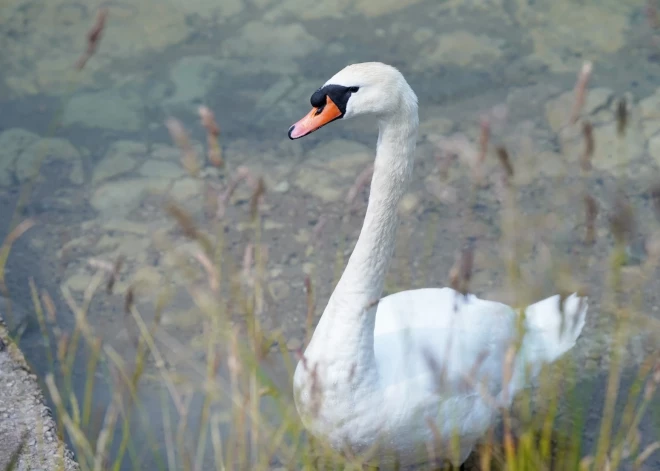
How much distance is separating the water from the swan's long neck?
1015 millimetres

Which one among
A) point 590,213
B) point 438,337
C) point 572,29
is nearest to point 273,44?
point 572,29

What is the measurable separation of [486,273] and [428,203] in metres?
0.55

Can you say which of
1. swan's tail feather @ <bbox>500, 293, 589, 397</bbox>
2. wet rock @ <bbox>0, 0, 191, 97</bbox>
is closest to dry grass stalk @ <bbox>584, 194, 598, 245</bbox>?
swan's tail feather @ <bbox>500, 293, 589, 397</bbox>

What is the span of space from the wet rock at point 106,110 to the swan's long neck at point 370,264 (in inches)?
99.4

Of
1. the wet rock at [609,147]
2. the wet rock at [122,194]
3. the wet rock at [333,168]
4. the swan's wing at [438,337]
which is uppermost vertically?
the swan's wing at [438,337]

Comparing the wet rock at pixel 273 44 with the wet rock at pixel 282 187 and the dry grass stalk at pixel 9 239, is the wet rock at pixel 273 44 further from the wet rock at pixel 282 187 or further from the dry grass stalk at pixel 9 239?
the dry grass stalk at pixel 9 239

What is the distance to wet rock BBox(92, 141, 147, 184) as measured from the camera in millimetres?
4582

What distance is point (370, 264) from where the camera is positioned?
2.67 metres

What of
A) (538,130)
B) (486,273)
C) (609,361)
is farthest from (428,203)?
(609,361)

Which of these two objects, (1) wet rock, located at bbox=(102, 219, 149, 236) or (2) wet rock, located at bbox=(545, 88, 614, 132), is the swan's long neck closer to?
(1) wet rock, located at bbox=(102, 219, 149, 236)

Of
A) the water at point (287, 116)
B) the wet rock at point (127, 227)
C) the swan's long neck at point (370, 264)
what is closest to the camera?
the swan's long neck at point (370, 264)

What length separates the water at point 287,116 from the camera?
4098 millimetres

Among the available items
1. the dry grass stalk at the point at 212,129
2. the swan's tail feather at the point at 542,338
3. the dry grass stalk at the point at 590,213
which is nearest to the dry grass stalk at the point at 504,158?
the dry grass stalk at the point at 590,213

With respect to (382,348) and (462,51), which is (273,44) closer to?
(462,51)
